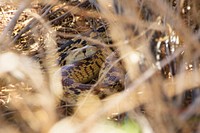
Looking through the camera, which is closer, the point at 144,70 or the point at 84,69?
the point at 144,70

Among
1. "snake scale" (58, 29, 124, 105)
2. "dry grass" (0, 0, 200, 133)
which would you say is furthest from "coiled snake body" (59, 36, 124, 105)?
"dry grass" (0, 0, 200, 133)

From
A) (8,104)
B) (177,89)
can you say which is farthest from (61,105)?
(177,89)

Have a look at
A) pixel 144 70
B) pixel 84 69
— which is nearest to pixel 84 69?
pixel 84 69

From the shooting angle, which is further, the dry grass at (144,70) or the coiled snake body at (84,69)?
the coiled snake body at (84,69)

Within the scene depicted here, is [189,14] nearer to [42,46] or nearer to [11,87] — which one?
[11,87]

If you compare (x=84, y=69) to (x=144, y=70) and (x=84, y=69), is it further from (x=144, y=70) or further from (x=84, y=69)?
(x=144, y=70)

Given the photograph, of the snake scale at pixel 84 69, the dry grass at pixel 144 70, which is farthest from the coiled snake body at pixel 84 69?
the dry grass at pixel 144 70

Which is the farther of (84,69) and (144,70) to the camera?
(84,69)

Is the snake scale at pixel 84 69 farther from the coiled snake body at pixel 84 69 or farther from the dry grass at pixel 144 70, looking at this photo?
the dry grass at pixel 144 70
